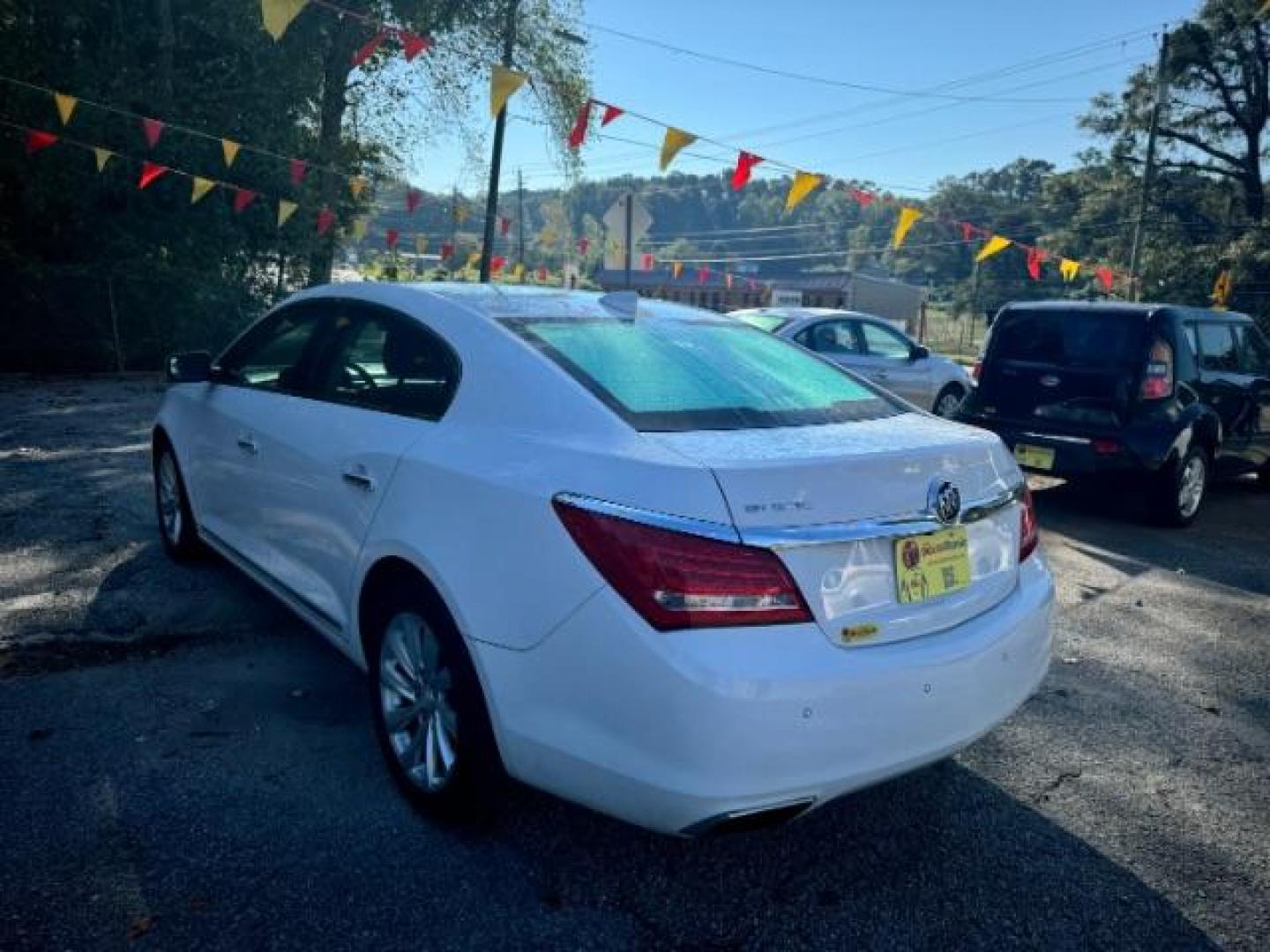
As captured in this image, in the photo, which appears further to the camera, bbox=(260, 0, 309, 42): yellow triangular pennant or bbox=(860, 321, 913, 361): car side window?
bbox=(860, 321, 913, 361): car side window

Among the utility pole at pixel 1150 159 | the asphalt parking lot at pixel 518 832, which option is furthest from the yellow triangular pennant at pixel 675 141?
the utility pole at pixel 1150 159

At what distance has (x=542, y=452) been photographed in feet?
7.70

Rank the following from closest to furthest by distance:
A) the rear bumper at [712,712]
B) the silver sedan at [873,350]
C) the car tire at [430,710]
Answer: the rear bumper at [712,712], the car tire at [430,710], the silver sedan at [873,350]

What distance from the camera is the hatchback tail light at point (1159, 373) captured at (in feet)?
21.7

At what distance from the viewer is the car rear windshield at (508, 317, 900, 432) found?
2549 mm

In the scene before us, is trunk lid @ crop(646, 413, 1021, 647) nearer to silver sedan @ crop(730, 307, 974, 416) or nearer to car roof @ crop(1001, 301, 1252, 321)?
car roof @ crop(1001, 301, 1252, 321)

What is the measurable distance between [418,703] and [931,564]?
1.49 meters

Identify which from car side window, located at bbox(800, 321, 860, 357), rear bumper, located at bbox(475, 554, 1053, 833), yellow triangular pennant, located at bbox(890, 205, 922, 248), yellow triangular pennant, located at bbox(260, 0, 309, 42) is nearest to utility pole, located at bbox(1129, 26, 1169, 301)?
yellow triangular pennant, located at bbox(890, 205, 922, 248)

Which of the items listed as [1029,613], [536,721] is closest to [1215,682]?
[1029,613]

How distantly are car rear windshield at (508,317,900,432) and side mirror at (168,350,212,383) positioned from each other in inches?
82.4

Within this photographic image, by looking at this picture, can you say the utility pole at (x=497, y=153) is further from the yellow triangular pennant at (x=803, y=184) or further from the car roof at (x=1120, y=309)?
the car roof at (x=1120, y=309)

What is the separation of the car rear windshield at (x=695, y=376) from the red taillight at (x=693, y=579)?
0.44 meters

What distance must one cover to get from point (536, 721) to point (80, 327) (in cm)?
1460

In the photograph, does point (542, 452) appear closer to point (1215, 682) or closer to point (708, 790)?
point (708, 790)
